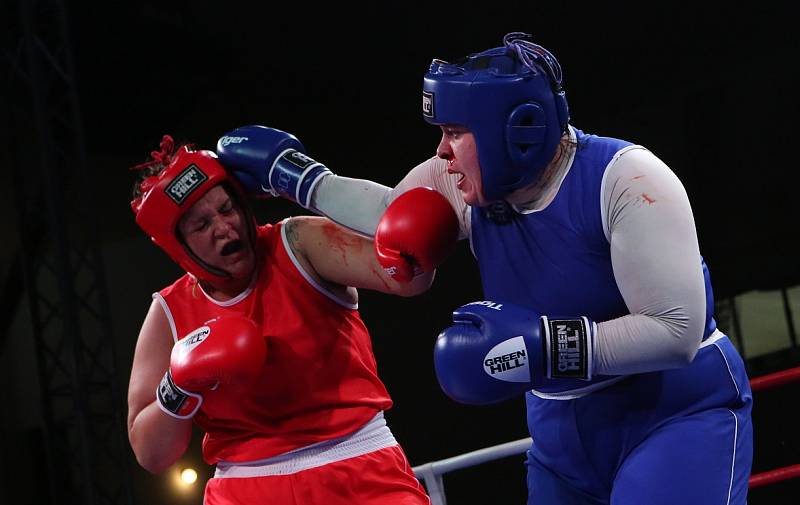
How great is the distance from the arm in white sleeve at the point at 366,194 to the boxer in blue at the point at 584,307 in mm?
159

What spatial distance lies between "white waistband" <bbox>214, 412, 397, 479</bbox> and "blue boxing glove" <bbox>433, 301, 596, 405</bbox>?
482 millimetres

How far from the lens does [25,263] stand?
4.98 meters

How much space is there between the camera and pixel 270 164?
191cm

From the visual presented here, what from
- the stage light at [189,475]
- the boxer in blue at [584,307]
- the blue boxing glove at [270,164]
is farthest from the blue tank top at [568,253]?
the stage light at [189,475]

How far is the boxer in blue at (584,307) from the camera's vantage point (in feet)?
4.51

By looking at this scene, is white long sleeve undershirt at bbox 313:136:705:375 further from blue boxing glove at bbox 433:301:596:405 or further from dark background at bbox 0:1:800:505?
dark background at bbox 0:1:800:505

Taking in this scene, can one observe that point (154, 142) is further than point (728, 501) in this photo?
Yes

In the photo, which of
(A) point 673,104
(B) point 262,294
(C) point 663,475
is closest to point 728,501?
(C) point 663,475

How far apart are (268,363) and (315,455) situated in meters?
0.22

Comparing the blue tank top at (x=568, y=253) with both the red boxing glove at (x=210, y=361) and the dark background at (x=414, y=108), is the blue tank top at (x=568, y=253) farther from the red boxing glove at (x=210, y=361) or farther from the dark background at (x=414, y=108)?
the dark background at (x=414, y=108)

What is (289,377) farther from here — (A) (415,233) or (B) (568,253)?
(B) (568,253)

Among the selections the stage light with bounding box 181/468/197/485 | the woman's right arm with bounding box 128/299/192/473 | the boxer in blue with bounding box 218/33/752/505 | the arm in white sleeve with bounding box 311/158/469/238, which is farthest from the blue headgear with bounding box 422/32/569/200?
the stage light with bounding box 181/468/197/485

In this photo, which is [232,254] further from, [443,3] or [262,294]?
[443,3]

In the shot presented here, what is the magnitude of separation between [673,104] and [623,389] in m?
3.34
